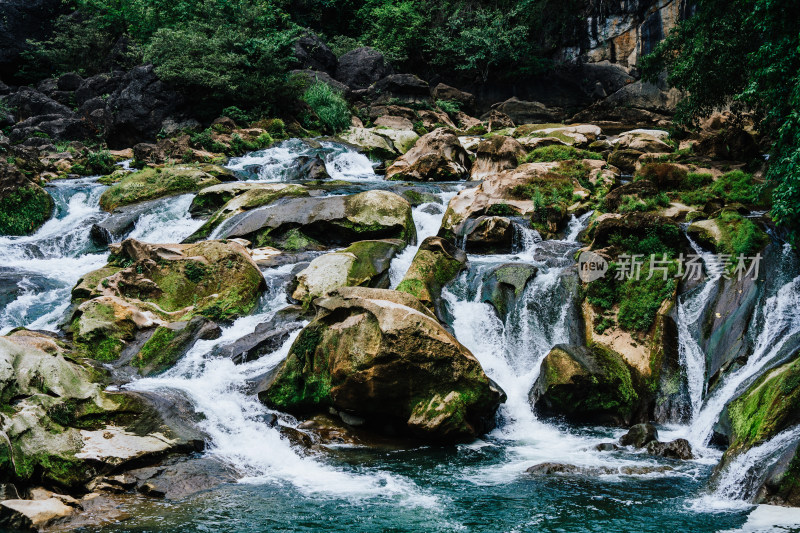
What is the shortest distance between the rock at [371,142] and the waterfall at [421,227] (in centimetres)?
728

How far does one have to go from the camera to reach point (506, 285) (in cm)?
1272

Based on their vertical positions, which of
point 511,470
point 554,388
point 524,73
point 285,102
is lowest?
point 511,470

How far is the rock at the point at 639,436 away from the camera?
8.79m

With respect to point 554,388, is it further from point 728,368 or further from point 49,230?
point 49,230

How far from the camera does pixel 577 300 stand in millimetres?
12062

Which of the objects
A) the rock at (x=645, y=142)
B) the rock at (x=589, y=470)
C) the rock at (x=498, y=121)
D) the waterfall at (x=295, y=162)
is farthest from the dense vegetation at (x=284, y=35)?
the rock at (x=589, y=470)

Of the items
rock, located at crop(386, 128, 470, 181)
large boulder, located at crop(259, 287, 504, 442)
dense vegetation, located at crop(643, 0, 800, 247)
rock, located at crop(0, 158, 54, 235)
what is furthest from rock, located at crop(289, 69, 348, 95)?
large boulder, located at crop(259, 287, 504, 442)

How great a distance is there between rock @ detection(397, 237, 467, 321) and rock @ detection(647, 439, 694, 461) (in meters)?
4.85

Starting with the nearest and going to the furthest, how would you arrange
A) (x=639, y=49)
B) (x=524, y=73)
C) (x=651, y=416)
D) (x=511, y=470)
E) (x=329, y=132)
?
(x=511, y=470), (x=651, y=416), (x=329, y=132), (x=639, y=49), (x=524, y=73)

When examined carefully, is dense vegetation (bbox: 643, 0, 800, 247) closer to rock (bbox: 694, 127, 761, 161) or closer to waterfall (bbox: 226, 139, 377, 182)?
rock (bbox: 694, 127, 761, 161)

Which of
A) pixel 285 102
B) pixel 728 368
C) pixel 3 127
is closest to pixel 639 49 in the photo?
pixel 285 102

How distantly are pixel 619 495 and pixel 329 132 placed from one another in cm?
2475

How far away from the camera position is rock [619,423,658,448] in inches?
346

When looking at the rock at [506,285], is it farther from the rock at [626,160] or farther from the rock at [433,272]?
the rock at [626,160]
